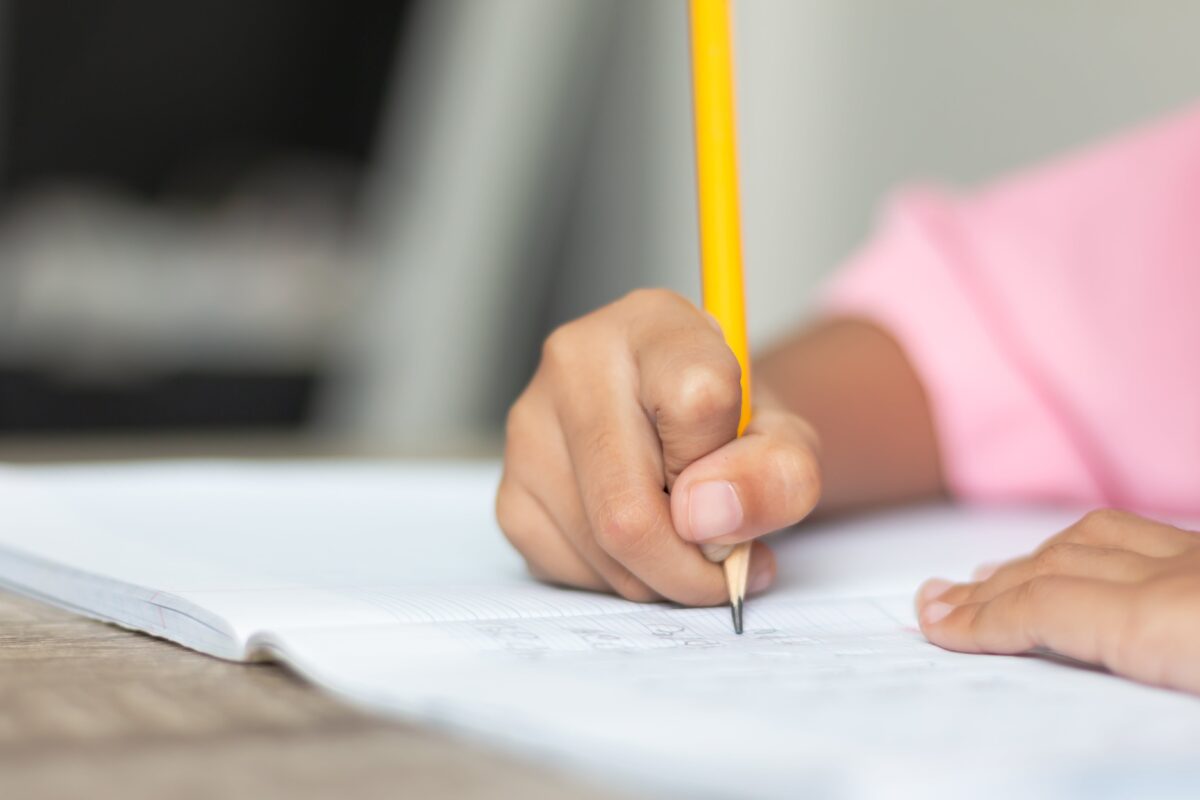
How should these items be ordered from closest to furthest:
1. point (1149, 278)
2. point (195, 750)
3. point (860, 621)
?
point (195, 750)
point (860, 621)
point (1149, 278)

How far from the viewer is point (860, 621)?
0.34 meters

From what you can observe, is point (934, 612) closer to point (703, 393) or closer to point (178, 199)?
point (703, 393)

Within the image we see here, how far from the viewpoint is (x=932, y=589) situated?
348 millimetres

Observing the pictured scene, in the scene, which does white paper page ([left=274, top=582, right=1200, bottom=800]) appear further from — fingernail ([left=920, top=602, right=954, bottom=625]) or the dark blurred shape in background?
the dark blurred shape in background

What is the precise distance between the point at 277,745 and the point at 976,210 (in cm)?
54

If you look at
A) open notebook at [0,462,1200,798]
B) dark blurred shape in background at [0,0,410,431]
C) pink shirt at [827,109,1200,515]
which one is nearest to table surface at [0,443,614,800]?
open notebook at [0,462,1200,798]

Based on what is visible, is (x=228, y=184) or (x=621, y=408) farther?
(x=228, y=184)

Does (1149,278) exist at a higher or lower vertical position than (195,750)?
higher

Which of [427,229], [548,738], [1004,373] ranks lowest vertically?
[548,738]

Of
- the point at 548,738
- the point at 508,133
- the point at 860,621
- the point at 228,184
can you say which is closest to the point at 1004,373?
the point at 860,621

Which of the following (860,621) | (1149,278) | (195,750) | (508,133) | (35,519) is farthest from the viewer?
(508,133)

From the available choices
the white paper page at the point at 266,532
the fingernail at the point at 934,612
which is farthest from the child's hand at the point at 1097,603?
the white paper page at the point at 266,532

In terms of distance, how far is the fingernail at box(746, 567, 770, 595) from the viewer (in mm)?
369

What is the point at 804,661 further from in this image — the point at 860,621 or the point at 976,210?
the point at 976,210
